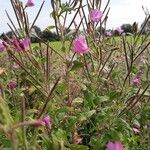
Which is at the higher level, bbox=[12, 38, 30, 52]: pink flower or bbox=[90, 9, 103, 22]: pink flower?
bbox=[90, 9, 103, 22]: pink flower

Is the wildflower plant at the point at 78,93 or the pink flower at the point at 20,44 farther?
the pink flower at the point at 20,44

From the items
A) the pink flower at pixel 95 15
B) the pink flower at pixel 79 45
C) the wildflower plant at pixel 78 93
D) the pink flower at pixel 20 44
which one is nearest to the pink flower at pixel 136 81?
the wildflower plant at pixel 78 93

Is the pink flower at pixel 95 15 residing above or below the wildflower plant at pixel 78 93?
above

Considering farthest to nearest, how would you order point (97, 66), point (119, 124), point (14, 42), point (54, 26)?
1. point (54, 26)
2. point (97, 66)
3. point (14, 42)
4. point (119, 124)

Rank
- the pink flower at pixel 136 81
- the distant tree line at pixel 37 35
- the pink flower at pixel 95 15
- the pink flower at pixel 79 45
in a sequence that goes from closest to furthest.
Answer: the pink flower at pixel 79 45, the distant tree line at pixel 37 35, the pink flower at pixel 95 15, the pink flower at pixel 136 81

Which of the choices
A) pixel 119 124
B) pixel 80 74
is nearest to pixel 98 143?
pixel 119 124

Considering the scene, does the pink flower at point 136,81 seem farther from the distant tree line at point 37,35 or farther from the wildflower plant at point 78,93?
the distant tree line at point 37,35

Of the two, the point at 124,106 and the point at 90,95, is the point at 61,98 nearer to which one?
the point at 90,95

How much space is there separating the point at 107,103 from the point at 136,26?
60cm

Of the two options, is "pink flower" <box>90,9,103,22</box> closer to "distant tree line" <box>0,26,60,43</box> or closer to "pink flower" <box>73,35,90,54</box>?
"distant tree line" <box>0,26,60,43</box>

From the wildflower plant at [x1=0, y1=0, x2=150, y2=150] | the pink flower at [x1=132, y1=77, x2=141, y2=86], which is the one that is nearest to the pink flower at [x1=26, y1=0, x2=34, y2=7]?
the wildflower plant at [x1=0, y1=0, x2=150, y2=150]

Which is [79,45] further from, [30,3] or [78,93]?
[30,3]

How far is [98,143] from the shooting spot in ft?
7.02

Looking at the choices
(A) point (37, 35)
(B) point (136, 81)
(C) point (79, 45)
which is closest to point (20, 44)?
(C) point (79, 45)
